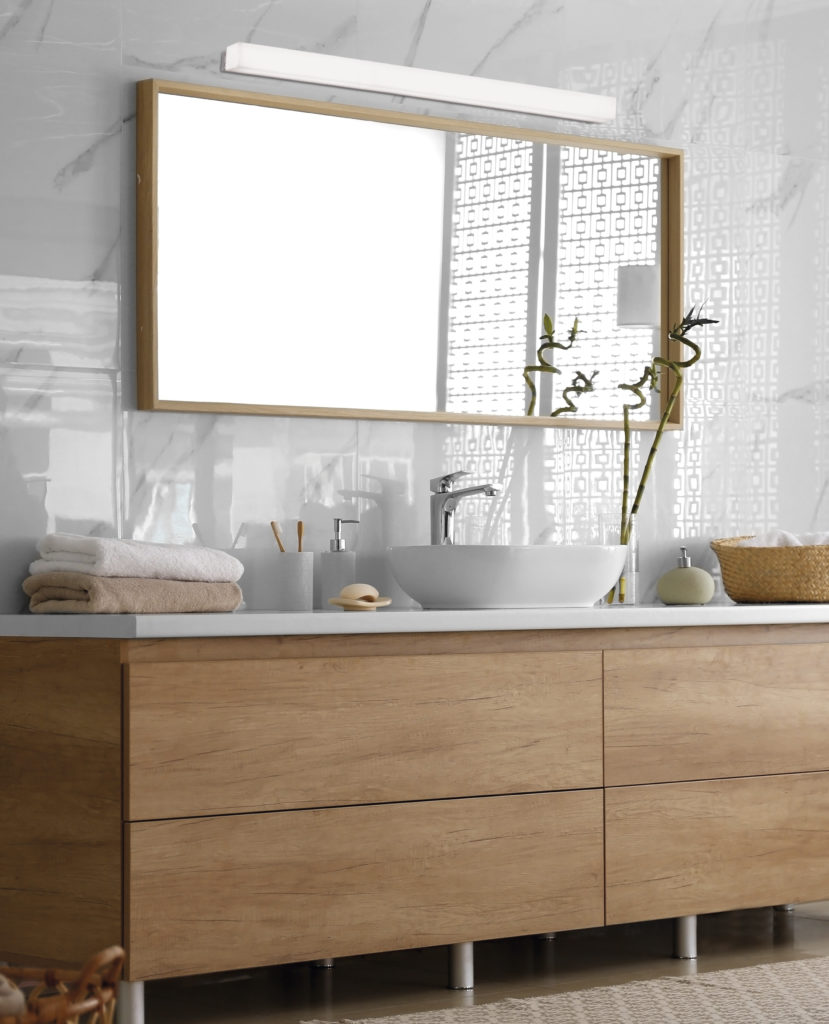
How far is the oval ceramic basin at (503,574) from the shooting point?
2.62 metres

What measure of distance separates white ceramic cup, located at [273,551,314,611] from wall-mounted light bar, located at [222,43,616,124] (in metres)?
0.91

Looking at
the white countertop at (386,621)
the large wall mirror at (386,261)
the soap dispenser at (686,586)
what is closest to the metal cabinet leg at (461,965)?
the white countertop at (386,621)

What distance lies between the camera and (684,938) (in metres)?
2.79

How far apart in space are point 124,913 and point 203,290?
46.2 inches

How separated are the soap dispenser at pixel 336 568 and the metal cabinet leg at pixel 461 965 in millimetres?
663

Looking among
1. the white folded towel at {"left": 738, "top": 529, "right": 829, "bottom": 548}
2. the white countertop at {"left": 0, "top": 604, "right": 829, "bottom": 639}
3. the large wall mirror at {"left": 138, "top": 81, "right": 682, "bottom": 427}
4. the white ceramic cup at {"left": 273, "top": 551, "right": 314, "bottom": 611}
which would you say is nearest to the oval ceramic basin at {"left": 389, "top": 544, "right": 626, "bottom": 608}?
the white countertop at {"left": 0, "top": 604, "right": 829, "bottom": 639}

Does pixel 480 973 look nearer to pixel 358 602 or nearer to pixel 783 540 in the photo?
pixel 358 602

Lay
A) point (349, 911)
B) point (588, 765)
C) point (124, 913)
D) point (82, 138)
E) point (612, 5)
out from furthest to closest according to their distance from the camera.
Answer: point (612, 5) < point (82, 138) < point (588, 765) < point (349, 911) < point (124, 913)

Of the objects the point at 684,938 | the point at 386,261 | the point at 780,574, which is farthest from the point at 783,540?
the point at 386,261

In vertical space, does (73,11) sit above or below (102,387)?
above

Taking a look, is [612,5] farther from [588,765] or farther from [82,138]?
[588,765]

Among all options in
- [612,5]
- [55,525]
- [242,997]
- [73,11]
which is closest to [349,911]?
[242,997]

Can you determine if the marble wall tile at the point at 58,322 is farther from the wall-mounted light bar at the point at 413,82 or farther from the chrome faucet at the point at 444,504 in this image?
the chrome faucet at the point at 444,504

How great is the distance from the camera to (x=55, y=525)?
2.71m
